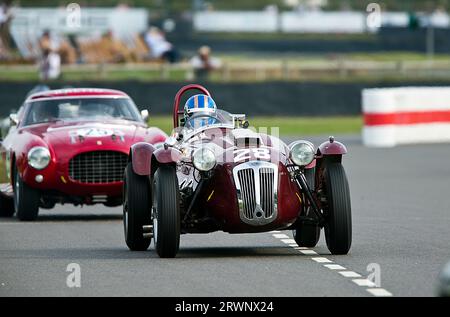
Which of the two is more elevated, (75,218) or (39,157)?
(39,157)

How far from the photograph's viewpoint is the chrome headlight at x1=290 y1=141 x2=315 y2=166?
12.6m

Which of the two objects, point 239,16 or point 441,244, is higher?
point 239,16

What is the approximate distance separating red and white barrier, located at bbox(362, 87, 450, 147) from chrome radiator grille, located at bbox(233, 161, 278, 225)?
20.9m

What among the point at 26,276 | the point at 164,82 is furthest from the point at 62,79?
the point at 26,276

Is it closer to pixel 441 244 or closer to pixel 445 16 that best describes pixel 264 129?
pixel 441 244

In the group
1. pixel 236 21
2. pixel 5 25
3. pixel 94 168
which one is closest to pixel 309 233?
pixel 94 168

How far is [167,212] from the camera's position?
40.2ft

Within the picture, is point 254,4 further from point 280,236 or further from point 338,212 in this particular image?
point 338,212

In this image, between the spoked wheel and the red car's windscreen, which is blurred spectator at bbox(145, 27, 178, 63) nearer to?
the red car's windscreen

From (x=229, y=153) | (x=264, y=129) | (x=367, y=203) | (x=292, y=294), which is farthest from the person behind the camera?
(x=367, y=203)

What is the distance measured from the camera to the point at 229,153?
12531 mm

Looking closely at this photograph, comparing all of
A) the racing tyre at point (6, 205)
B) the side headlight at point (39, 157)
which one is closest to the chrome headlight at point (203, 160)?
the side headlight at point (39, 157)

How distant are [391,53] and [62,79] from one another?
68.5 feet

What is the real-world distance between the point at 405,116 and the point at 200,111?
20855 mm
